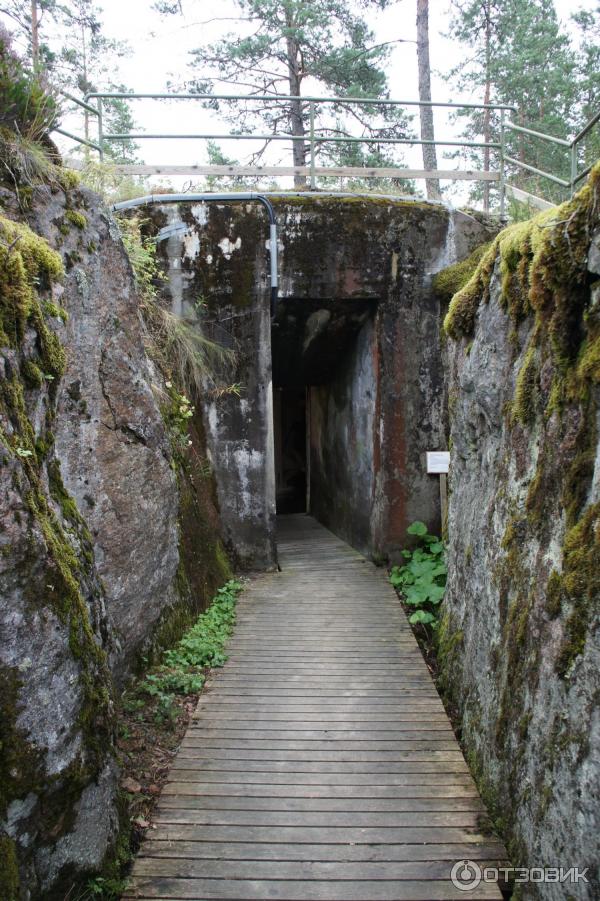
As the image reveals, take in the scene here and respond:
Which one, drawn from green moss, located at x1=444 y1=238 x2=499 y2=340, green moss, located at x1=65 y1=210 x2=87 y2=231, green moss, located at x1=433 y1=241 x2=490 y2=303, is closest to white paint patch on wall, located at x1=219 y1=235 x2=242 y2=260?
green moss, located at x1=433 y1=241 x2=490 y2=303

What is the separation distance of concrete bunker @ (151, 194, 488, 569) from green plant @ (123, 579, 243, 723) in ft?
5.73

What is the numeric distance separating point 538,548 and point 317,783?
7.07ft

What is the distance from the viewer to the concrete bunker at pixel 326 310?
7758 mm

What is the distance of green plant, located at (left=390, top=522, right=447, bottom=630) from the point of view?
6.68 meters

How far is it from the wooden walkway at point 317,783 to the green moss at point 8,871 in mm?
949

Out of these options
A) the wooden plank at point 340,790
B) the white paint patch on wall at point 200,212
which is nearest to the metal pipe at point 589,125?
the wooden plank at point 340,790

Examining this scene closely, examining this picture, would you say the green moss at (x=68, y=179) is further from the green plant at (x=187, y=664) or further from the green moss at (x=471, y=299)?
the green plant at (x=187, y=664)

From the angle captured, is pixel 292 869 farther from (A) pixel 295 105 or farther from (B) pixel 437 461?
(A) pixel 295 105

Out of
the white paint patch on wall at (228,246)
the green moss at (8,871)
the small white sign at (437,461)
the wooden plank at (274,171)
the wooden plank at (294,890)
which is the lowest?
the wooden plank at (294,890)

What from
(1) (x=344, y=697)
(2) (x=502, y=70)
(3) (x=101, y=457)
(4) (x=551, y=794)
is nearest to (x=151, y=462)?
(3) (x=101, y=457)

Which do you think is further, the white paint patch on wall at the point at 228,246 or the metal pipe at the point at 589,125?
the white paint patch on wall at the point at 228,246

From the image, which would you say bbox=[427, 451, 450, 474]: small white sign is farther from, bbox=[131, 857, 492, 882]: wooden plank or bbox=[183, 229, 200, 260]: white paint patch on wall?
bbox=[131, 857, 492, 882]: wooden plank

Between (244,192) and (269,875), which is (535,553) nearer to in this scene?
(269,875)

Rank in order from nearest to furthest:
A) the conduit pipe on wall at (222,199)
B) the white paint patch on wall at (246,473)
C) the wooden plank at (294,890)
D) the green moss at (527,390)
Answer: the wooden plank at (294,890) < the green moss at (527,390) < the conduit pipe on wall at (222,199) < the white paint patch on wall at (246,473)
